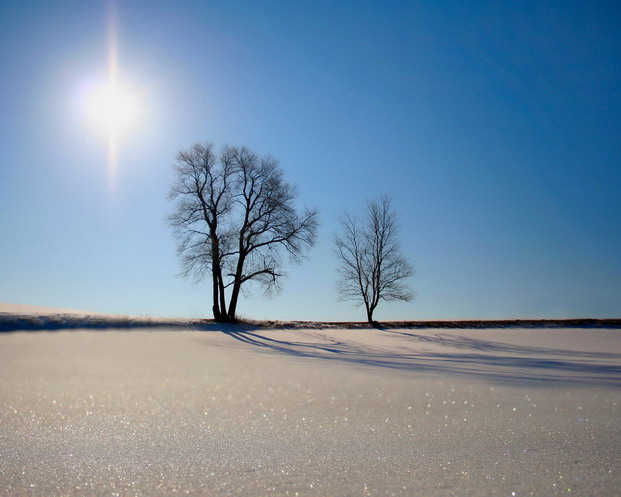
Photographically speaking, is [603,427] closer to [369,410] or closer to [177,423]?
[369,410]

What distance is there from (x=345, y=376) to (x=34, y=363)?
2.60 meters

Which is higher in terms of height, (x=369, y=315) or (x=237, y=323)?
(x=369, y=315)

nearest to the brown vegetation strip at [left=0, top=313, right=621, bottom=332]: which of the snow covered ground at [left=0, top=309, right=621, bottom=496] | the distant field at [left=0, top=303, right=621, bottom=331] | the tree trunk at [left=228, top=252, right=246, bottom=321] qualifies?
the distant field at [left=0, top=303, right=621, bottom=331]

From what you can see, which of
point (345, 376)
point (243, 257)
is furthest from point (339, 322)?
point (345, 376)

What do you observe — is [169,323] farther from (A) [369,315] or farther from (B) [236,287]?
Result: (A) [369,315]

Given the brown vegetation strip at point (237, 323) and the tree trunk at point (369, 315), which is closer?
the brown vegetation strip at point (237, 323)

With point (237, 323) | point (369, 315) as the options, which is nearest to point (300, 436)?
point (237, 323)

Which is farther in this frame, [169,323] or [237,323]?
[237,323]

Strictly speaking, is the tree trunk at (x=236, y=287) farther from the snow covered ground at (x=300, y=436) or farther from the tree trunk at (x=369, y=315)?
the snow covered ground at (x=300, y=436)

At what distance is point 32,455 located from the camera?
1333 millimetres

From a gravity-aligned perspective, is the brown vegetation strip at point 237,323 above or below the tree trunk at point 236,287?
below

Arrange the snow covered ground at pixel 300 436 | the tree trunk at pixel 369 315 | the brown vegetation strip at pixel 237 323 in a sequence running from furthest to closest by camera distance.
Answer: the tree trunk at pixel 369 315 → the brown vegetation strip at pixel 237 323 → the snow covered ground at pixel 300 436

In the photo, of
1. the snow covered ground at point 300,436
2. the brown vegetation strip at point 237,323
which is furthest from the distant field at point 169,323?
the snow covered ground at point 300,436

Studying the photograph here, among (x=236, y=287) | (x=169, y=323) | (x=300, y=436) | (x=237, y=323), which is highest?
(x=236, y=287)
